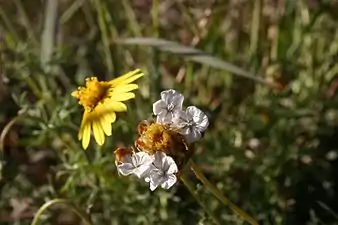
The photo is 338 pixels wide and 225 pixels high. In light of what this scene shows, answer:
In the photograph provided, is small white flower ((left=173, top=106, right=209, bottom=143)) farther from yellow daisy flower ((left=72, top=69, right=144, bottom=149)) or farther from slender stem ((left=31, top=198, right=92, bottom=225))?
slender stem ((left=31, top=198, right=92, bottom=225))

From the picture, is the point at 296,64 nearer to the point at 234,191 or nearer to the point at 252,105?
the point at 252,105

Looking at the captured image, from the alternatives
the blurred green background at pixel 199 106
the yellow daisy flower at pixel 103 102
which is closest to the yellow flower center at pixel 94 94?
the yellow daisy flower at pixel 103 102

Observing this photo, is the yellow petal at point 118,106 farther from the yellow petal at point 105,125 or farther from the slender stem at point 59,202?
the slender stem at point 59,202

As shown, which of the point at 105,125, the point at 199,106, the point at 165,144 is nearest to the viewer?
the point at 165,144

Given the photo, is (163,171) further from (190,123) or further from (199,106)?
(199,106)

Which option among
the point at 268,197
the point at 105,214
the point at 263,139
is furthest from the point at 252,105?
the point at 105,214

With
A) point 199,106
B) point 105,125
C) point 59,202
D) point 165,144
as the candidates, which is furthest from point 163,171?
point 199,106

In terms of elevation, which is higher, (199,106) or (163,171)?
(163,171)
